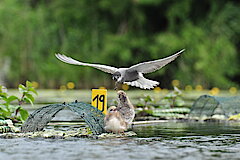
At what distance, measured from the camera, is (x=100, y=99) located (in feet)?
32.4

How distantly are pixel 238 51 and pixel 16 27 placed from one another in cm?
1279

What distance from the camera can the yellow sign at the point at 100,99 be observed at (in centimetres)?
981

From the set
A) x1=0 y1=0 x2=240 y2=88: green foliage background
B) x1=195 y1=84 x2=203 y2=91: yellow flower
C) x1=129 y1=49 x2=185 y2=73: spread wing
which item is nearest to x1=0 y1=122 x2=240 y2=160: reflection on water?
x1=129 y1=49 x2=185 y2=73: spread wing

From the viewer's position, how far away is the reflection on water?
22.2 feet

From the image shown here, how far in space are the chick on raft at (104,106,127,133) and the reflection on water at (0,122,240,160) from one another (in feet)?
1.03

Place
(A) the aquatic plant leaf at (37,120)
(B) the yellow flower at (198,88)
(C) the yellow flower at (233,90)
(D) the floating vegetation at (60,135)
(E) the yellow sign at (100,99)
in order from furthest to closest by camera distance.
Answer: (B) the yellow flower at (198,88), (C) the yellow flower at (233,90), (E) the yellow sign at (100,99), (A) the aquatic plant leaf at (37,120), (D) the floating vegetation at (60,135)

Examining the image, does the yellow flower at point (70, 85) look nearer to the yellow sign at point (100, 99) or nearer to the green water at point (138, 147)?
the yellow sign at point (100, 99)

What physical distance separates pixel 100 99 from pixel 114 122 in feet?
4.28

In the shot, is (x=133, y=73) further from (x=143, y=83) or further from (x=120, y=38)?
(x=120, y=38)

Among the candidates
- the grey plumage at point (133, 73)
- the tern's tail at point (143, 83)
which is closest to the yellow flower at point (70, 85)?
the grey plumage at point (133, 73)

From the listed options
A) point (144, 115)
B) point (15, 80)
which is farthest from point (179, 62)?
point (144, 115)

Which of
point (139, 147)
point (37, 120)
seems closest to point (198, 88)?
point (37, 120)

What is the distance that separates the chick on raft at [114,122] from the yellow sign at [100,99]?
111 centimetres

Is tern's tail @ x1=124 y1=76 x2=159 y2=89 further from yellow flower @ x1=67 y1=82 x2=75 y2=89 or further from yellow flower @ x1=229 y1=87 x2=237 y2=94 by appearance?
yellow flower @ x1=67 y1=82 x2=75 y2=89
